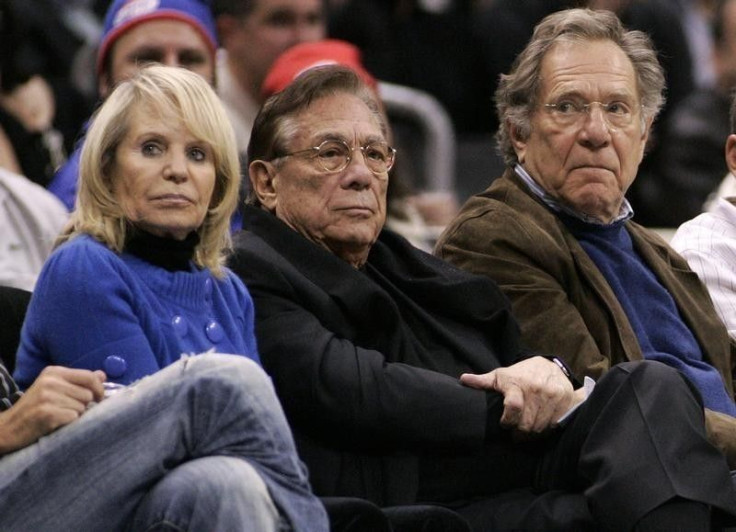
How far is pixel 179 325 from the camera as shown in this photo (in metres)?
3.62

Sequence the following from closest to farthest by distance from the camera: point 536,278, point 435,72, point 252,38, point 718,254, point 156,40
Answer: point 536,278 → point 718,254 → point 156,40 → point 252,38 → point 435,72

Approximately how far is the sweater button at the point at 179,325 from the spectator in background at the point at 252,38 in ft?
8.05

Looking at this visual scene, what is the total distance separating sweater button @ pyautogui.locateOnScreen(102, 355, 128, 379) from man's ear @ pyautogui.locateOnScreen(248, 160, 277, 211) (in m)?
0.87

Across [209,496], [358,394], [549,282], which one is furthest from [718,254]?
[209,496]

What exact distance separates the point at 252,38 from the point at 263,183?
2.28 metres

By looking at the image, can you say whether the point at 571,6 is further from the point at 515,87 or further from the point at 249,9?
the point at 249,9

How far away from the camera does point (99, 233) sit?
3.63 metres

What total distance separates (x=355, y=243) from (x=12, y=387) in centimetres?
99

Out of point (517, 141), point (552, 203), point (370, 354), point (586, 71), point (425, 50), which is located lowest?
point (425, 50)

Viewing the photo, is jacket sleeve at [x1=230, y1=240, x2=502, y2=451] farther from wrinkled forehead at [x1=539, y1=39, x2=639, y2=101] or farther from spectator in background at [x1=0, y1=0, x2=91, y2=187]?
spectator in background at [x1=0, y1=0, x2=91, y2=187]

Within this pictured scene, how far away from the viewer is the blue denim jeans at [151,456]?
320 centimetres

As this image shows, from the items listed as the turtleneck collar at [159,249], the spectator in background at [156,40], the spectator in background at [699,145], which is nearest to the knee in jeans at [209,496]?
the turtleneck collar at [159,249]

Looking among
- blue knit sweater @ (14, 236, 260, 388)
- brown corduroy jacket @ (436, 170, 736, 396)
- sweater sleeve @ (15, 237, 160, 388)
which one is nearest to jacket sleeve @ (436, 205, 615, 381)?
brown corduroy jacket @ (436, 170, 736, 396)

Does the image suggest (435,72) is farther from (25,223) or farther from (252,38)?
(25,223)
